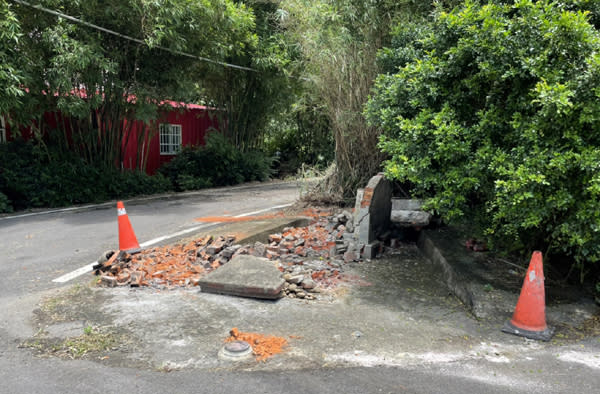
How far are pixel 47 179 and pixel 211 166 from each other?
6.21m

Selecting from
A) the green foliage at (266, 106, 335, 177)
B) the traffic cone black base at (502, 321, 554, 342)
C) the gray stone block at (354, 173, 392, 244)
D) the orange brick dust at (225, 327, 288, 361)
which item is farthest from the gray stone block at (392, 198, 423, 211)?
the green foliage at (266, 106, 335, 177)

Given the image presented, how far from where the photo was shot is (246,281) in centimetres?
452

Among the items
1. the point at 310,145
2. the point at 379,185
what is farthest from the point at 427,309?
the point at 310,145

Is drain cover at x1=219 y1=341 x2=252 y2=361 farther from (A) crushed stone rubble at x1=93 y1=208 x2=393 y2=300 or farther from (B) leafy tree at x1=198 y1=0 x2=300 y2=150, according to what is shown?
(B) leafy tree at x1=198 y1=0 x2=300 y2=150

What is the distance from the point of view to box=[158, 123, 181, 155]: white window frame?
16.4m

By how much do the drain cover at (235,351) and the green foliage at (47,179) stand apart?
28.4 feet

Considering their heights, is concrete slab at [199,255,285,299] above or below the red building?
below

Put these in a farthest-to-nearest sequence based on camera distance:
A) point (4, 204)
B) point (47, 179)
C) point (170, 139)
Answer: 1. point (170, 139)
2. point (47, 179)
3. point (4, 204)

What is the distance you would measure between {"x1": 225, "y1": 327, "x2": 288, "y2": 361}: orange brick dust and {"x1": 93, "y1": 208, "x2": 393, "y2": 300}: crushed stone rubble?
108cm

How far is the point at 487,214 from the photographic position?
16.2 feet

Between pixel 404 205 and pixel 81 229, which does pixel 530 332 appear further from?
pixel 81 229

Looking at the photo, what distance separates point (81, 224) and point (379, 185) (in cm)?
585

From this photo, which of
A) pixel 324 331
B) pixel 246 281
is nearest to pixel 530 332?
pixel 324 331

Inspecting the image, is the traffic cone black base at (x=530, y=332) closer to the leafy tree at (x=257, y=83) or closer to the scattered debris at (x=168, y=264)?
the scattered debris at (x=168, y=264)
